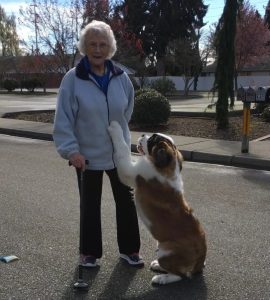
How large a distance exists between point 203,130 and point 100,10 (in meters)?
9.88

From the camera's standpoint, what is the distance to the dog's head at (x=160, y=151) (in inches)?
153

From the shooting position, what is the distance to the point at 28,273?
446 cm

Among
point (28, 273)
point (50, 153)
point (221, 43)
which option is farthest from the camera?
point (221, 43)

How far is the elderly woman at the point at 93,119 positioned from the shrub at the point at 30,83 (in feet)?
151

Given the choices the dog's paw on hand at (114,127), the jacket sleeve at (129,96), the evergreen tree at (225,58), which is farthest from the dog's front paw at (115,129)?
the evergreen tree at (225,58)

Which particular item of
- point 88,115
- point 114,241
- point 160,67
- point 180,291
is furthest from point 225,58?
point 160,67

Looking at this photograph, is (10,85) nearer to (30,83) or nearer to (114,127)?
(30,83)

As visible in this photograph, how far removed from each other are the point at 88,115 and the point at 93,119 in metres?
0.05

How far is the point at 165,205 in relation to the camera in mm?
4039

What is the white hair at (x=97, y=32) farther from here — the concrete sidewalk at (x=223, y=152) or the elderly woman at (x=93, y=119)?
the concrete sidewalk at (x=223, y=152)

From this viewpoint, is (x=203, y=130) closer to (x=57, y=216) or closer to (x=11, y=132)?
(x=11, y=132)

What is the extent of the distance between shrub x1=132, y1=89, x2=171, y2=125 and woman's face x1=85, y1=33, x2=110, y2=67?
10757 millimetres

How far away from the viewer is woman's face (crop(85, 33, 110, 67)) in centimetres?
415

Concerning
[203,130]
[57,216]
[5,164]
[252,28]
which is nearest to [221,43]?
[203,130]
